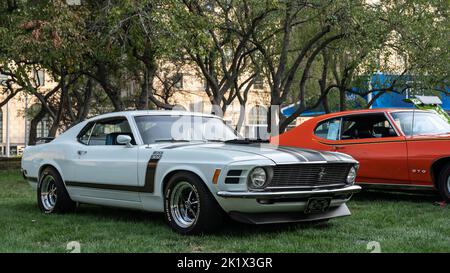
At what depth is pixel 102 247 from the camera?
554cm

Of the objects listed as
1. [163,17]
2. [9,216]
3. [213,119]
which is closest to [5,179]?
[163,17]

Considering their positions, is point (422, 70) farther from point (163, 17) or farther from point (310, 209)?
point (310, 209)

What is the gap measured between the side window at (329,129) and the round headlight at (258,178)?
169 inches

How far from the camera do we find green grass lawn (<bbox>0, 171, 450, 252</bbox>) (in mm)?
5516

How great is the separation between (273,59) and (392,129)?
14031 millimetres

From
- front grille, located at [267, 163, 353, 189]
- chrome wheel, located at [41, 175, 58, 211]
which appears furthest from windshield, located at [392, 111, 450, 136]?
chrome wheel, located at [41, 175, 58, 211]

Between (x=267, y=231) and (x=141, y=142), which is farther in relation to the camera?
(x=141, y=142)

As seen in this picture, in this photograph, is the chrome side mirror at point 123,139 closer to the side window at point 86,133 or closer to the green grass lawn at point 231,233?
the green grass lawn at point 231,233

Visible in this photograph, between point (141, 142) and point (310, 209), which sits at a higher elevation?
point (141, 142)

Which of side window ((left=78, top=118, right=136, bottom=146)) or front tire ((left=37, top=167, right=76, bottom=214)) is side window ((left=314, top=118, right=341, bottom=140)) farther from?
front tire ((left=37, top=167, right=76, bottom=214))

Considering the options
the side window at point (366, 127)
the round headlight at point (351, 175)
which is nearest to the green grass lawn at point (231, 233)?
the round headlight at point (351, 175)

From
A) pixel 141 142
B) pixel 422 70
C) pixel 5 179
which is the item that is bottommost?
pixel 5 179

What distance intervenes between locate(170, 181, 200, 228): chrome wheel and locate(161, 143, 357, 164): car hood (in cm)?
46

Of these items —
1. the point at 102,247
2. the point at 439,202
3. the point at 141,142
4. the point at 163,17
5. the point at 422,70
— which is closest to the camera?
the point at 102,247
